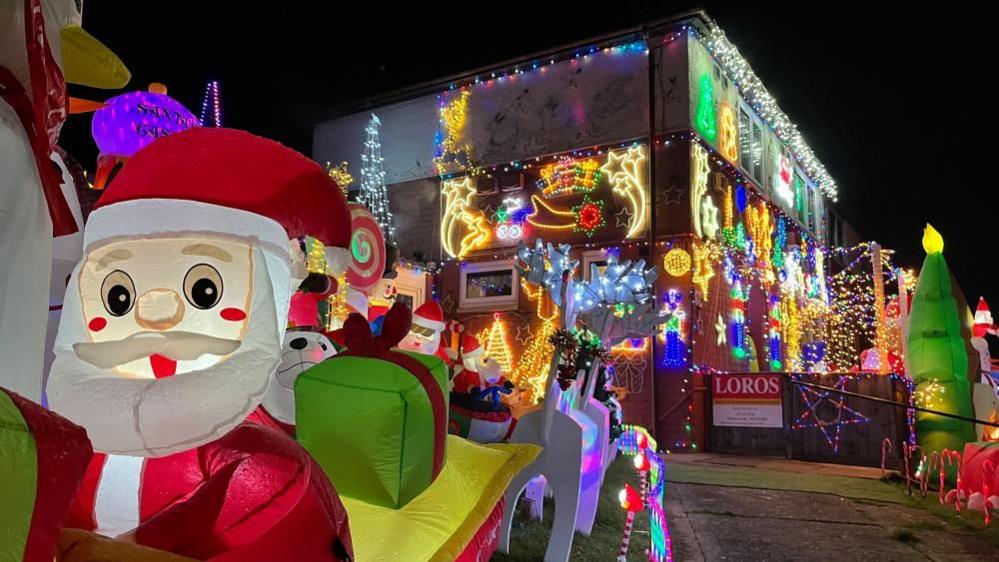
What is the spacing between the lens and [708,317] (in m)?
13.5

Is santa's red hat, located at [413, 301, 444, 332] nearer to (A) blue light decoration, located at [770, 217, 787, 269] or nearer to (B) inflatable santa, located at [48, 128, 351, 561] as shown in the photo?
(B) inflatable santa, located at [48, 128, 351, 561]

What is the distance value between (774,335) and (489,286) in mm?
8114

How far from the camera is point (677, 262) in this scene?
12.9 m

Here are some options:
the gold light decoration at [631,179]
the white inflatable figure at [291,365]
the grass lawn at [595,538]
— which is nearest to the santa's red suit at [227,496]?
the white inflatable figure at [291,365]

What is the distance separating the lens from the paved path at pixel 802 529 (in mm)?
5602

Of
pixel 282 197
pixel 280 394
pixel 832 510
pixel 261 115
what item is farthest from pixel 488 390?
pixel 261 115

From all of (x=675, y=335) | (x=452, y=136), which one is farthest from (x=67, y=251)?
(x=452, y=136)

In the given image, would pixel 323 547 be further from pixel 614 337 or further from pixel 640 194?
pixel 640 194

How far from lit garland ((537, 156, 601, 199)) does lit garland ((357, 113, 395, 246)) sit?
13.1 ft

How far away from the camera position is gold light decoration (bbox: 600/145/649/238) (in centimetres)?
1352

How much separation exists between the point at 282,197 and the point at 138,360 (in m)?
0.53

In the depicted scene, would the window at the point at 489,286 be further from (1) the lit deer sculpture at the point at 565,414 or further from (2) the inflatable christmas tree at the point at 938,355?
(2) the inflatable christmas tree at the point at 938,355

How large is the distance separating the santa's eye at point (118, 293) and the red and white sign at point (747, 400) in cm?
1236

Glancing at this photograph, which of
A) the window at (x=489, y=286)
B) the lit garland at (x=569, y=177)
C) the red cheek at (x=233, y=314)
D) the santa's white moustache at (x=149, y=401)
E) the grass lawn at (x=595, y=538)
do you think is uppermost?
the lit garland at (x=569, y=177)
